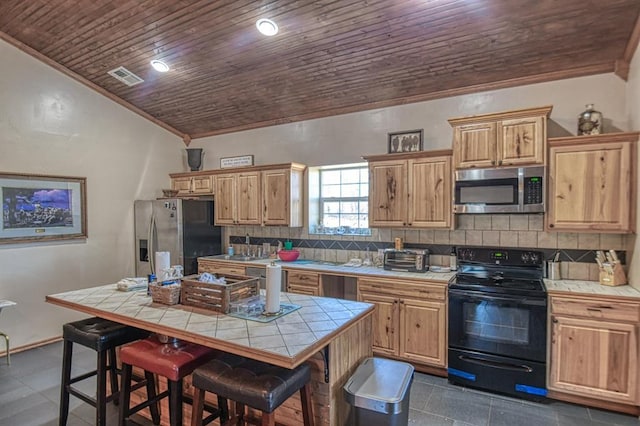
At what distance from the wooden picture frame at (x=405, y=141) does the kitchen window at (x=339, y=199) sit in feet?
1.47

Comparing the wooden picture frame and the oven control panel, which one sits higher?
the wooden picture frame

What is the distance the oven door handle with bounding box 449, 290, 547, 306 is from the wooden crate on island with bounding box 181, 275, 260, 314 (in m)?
1.82

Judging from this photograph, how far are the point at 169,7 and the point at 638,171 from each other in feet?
13.6

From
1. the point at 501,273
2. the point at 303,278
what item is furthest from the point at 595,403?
the point at 303,278

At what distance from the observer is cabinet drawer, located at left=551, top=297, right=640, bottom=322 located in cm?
262

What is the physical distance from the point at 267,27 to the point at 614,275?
11.9ft

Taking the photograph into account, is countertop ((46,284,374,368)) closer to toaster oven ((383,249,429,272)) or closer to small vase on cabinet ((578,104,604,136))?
toaster oven ((383,249,429,272))

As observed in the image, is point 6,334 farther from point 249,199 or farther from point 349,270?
point 349,270

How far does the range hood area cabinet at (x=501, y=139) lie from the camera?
306 centimetres

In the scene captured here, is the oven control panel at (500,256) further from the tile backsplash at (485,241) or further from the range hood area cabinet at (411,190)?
the range hood area cabinet at (411,190)

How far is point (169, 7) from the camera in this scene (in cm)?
318

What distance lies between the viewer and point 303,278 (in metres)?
4.06

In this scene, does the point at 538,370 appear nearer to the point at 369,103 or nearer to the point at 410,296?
the point at 410,296

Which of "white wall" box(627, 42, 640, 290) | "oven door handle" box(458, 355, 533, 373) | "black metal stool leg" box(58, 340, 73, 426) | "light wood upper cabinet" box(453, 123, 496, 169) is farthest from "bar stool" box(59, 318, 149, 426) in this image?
"white wall" box(627, 42, 640, 290)
